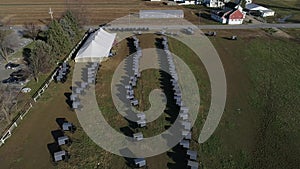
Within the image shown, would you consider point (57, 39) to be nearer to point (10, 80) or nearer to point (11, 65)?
point (11, 65)

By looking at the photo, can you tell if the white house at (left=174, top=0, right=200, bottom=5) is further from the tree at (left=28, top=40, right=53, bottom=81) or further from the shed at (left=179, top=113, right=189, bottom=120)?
the shed at (left=179, top=113, right=189, bottom=120)

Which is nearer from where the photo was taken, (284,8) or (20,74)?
(20,74)

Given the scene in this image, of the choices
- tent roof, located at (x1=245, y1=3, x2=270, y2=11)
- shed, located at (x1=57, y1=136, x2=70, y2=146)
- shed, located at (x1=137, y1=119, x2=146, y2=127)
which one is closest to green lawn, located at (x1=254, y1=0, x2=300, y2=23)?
tent roof, located at (x1=245, y1=3, x2=270, y2=11)

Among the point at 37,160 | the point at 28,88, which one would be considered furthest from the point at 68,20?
the point at 37,160

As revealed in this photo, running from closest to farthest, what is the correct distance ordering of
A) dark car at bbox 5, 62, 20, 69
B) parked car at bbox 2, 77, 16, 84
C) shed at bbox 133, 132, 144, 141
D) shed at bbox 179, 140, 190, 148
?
shed at bbox 179, 140, 190, 148, shed at bbox 133, 132, 144, 141, parked car at bbox 2, 77, 16, 84, dark car at bbox 5, 62, 20, 69

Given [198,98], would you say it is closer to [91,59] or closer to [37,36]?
[91,59]

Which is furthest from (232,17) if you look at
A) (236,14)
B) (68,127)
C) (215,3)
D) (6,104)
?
(6,104)

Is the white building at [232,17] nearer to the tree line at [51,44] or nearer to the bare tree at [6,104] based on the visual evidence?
the tree line at [51,44]
